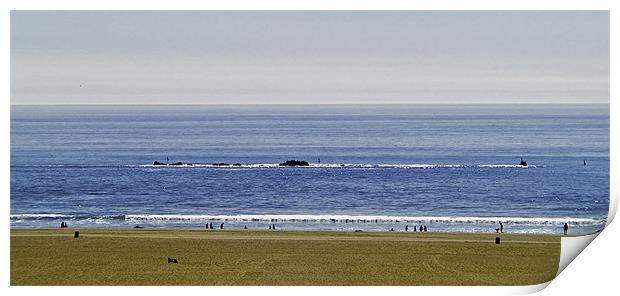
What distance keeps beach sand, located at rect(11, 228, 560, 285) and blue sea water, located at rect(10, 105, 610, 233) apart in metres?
0.36

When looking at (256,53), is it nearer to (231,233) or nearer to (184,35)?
(184,35)

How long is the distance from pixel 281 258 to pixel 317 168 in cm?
227

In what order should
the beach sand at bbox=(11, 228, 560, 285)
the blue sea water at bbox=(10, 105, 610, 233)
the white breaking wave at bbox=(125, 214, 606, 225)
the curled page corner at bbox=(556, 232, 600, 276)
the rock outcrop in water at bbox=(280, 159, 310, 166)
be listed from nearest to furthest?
1. the curled page corner at bbox=(556, 232, 600, 276)
2. the beach sand at bbox=(11, 228, 560, 285)
3. the blue sea water at bbox=(10, 105, 610, 233)
4. the white breaking wave at bbox=(125, 214, 606, 225)
5. the rock outcrop in water at bbox=(280, 159, 310, 166)

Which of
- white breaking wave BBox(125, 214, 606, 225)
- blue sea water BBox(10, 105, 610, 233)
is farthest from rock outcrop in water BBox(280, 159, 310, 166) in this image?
white breaking wave BBox(125, 214, 606, 225)

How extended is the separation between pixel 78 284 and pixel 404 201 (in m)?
4.25

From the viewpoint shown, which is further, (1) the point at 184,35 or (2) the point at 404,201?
(2) the point at 404,201

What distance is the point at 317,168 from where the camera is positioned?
10.8 m

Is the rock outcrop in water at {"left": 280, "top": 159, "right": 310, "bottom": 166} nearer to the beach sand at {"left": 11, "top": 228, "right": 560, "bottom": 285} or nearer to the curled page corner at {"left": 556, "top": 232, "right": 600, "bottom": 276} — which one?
the beach sand at {"left": 11, "top": 228, "right": 560, "bottom": 285}

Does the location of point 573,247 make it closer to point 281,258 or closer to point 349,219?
point 281,258

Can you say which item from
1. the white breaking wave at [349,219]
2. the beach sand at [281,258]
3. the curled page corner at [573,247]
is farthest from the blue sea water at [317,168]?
the curled page corner at [573,247]

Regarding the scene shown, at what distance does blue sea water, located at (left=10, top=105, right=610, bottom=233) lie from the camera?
356 inches

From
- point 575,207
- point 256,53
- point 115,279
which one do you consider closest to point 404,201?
point 575,207
